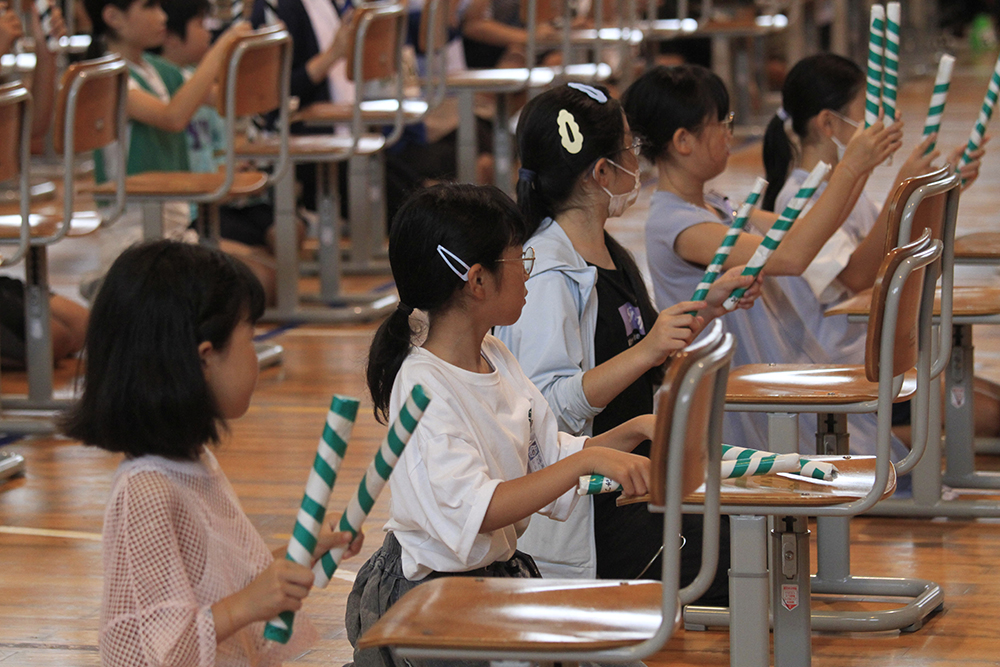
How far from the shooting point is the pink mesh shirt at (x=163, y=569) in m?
1.54

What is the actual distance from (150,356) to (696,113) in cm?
153

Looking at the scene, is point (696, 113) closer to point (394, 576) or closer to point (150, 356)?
point (394, 576)

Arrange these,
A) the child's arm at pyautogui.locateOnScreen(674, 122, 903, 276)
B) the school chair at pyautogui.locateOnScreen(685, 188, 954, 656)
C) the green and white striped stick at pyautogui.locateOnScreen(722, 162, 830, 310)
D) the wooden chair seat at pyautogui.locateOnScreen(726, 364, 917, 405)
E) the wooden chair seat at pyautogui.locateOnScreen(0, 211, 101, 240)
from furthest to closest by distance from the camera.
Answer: the wooden chair seat at pyautogui.locateOnScreen(0, 211, 101, 240), the child's arm at pyautogui.locateOnScreen(674, 122, 903, 276), the wooden chair seat at pyautogui.locateOnScreen(726, 364, 917, 405), the green and white striped stick at pyautogui.locateOnScreen(722, 162, 830, 310), the school chair at pyautogui.locateOnScreen(685, 188, 954, 656)

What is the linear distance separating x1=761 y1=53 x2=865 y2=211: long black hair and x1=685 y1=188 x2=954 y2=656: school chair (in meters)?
0.62

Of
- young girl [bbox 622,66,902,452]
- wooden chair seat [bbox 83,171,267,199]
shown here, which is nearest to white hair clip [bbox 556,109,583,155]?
young girl [bbox 622,66,902,452]

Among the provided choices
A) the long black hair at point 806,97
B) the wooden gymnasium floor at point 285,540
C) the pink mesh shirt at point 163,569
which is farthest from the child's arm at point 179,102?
the pink mesh shirt at point 163,569

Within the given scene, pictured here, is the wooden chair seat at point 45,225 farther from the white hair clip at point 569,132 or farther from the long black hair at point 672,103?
the white hair clip at point 569,132

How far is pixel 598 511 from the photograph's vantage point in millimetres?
2348

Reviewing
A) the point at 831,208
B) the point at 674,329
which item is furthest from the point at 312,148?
the point at 674,329

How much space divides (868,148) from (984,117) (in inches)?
31.2

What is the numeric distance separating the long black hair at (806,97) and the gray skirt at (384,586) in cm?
164

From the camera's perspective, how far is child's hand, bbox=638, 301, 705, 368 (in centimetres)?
204

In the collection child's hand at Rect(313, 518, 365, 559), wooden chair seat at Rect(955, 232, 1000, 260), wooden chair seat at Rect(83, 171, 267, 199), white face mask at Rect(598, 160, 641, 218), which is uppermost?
white face mask at Rect(598, 160, 641, 218)

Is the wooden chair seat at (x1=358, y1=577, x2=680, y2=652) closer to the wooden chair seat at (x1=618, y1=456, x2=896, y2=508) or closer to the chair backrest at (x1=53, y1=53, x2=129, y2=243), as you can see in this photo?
the wooden chair seat at (x1=618, y1=456, x2=896, y2=508)
